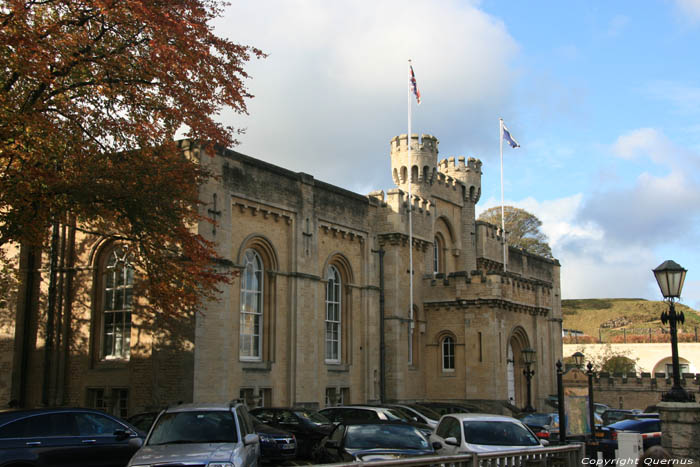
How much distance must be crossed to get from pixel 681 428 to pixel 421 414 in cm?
1147

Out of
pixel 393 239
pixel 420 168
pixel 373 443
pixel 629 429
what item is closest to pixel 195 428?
pixel 373 443

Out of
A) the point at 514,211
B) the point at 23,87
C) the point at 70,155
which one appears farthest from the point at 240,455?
the point at 514,211

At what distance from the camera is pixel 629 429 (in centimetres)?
2266

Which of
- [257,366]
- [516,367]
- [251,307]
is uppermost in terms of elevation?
[251,307]

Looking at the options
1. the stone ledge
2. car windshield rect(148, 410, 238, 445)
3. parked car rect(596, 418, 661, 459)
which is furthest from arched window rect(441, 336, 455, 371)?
car windshield rect(148, 410, 238, 445)

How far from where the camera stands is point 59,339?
83.9 ft

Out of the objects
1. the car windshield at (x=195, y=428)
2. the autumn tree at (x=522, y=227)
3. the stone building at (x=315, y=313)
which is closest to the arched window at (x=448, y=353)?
the stone building at (x=315, y=313)

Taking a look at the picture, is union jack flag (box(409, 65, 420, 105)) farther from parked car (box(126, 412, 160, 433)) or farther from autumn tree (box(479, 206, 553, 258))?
autumn tree (box(479, 206, 553, 258))

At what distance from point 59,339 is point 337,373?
34.5 feet

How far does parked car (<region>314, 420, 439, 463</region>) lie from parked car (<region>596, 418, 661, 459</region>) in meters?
7.20

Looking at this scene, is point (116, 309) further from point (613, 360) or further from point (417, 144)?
point (613, 360)

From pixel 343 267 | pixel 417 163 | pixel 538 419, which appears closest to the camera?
pixel 538 419

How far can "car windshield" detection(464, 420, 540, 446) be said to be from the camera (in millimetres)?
14867

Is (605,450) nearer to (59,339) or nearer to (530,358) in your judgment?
(530,358)
